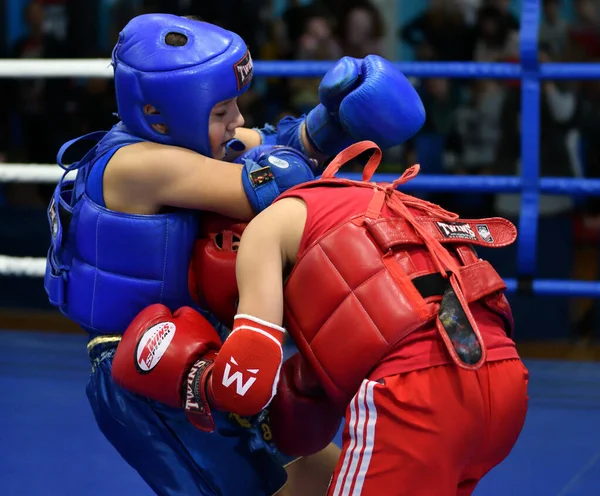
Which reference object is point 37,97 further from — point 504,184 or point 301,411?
point 301,411

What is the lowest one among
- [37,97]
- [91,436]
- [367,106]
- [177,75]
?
[37,97]

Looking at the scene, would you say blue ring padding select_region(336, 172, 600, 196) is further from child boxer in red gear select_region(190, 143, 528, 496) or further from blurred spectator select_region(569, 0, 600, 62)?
child boxer in red gear select_region(190, 143, 528, 496)

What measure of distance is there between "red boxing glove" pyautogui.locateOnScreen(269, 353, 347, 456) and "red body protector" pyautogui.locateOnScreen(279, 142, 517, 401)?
96 millimetres

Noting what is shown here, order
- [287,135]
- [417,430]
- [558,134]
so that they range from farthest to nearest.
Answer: [558,134] < [287,135] < [417,430]

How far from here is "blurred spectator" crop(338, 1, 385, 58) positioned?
4918mm

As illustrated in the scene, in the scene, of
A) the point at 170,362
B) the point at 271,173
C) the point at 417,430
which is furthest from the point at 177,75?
the point at 417,430

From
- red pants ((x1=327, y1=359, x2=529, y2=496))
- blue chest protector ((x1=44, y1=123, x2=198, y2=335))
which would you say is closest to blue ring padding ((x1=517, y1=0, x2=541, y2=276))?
blue chest protector ((x1=44, y1=123, x2=198, y2=335))

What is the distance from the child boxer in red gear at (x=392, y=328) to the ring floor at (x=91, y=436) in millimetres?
1047

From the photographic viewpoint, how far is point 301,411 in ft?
5.49

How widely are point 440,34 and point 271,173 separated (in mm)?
3241

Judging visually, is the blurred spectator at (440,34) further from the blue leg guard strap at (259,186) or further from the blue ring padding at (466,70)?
the blue leg guard strap at (259,186)

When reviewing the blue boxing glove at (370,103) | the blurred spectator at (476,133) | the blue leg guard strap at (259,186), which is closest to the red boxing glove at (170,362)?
the blue leg guard strap at (259,186)

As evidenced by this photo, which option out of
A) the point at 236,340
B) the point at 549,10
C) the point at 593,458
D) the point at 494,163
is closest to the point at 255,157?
the point at 236,340

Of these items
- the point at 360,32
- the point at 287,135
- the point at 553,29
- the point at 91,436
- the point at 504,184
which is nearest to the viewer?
the point at 287,135
